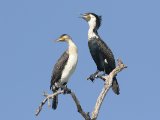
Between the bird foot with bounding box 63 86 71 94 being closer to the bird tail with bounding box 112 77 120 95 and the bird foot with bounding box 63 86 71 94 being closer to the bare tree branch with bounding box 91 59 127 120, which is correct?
the bare tree branch with bounding box 91 59 127 120

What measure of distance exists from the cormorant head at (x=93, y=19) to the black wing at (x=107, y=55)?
0.56 meters

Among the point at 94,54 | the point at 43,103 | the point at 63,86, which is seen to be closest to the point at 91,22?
the point at 94,54

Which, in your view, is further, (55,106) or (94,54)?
(94,54)

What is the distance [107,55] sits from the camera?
15.4m

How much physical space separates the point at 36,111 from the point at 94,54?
12.1 feet

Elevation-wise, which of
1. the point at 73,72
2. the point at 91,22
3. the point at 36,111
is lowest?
the point at 36,111

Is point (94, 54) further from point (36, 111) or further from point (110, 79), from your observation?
point (36, 111)

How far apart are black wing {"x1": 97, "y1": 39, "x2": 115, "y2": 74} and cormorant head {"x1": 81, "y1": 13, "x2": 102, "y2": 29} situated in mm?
559

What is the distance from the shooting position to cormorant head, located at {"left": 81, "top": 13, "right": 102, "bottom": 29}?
15938 millimetres

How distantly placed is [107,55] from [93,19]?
1102 mm

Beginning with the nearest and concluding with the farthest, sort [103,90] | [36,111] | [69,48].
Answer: [36,111], [103,90], [69,48]

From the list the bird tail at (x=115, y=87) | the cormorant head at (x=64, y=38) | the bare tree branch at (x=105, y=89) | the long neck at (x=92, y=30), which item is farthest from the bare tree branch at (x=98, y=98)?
the long neck at (x=92, y=30)

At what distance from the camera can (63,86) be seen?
1400 cm

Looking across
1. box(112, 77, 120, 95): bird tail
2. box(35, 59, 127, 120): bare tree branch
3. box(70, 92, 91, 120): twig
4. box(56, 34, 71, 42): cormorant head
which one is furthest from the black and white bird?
box(70, 92, 91, 120): twig
